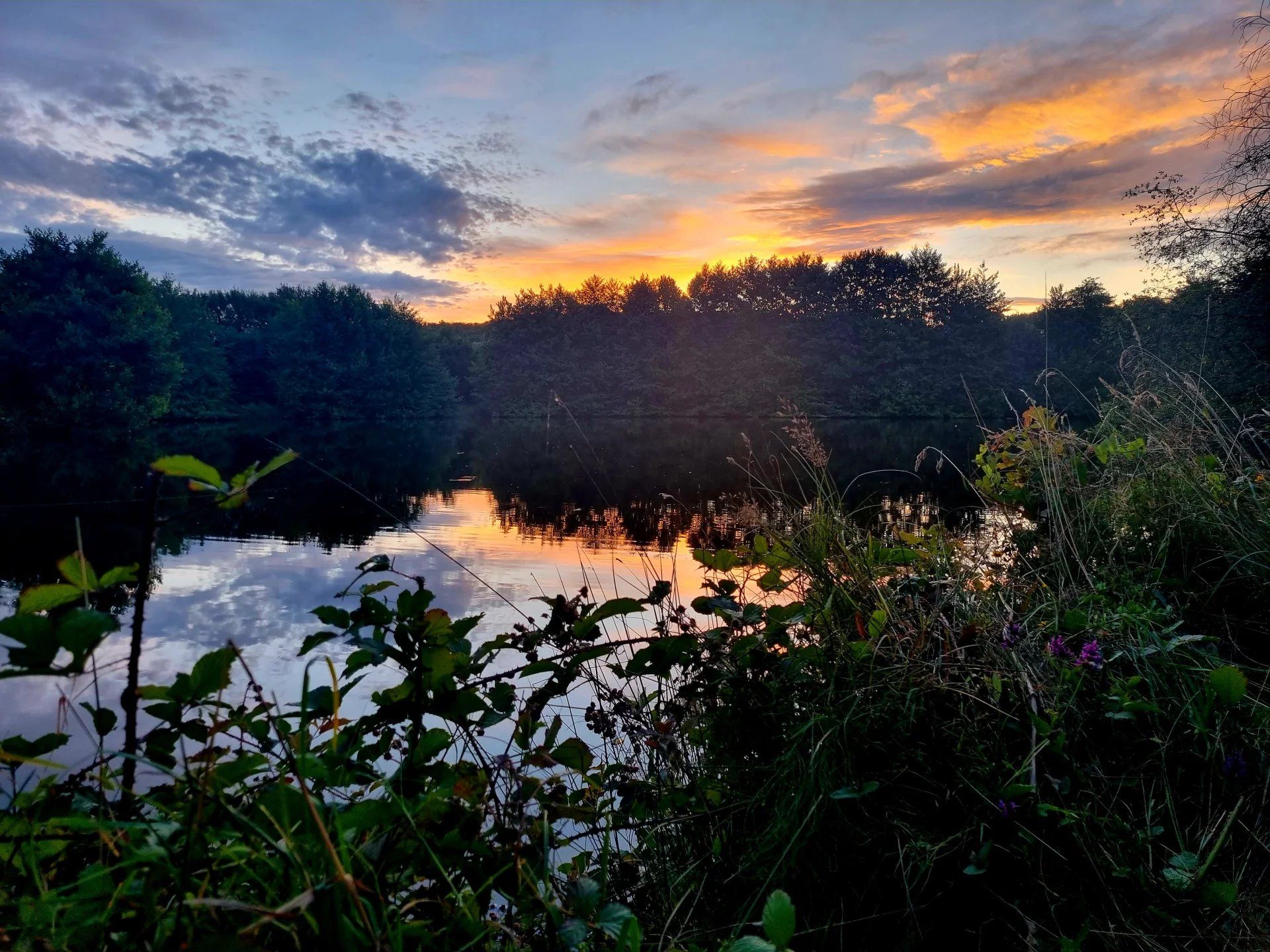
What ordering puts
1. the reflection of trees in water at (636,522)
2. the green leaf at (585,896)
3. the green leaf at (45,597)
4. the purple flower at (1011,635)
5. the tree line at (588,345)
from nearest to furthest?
the green leaf at (45,597)
the green leaf at (585,896)
the purple flower at (1011,635)
the reflection of trees in water at (636,522)
the tree line at (588,345)

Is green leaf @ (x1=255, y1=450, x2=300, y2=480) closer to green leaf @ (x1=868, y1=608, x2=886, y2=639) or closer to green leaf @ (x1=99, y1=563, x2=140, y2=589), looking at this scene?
green leaf @ (x1=99, y1=563, x2=140, y2=589)

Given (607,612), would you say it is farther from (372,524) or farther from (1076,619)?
(372,524)

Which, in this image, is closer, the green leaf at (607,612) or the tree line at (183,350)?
the green leaf at (607,612)

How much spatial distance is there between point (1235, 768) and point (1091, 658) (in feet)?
1.13

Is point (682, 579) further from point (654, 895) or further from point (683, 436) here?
point (683, 436)

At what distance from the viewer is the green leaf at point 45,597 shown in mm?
772

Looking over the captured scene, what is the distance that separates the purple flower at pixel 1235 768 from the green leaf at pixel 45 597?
7.00 feet

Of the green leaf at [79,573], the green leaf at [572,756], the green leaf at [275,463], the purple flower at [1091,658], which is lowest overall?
the purple flower at [1091,658]

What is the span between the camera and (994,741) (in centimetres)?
167

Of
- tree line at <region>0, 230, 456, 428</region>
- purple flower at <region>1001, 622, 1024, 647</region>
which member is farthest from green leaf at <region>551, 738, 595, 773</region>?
tree line at <region>0, 230, 456, 428</region>

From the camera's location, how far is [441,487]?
16234 mm

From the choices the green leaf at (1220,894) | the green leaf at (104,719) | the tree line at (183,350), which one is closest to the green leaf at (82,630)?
the green leaf at (104,719)

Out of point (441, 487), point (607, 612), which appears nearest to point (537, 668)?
point (607, 612)

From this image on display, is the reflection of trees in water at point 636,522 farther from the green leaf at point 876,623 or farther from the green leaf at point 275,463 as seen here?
the green leaf at point 275,463
